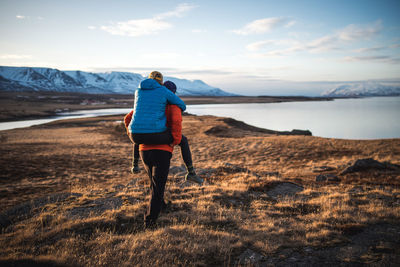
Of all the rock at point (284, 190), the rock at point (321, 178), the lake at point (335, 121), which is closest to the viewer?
the rock at point (284, 190)

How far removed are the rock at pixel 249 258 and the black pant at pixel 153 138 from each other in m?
A: 2.26

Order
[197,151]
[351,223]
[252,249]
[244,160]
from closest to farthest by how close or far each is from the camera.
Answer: [252,249] → [351,223] → [244,160] → [197,151]

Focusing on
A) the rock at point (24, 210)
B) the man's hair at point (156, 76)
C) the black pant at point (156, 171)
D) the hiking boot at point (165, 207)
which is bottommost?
the rock at point (24, 210)

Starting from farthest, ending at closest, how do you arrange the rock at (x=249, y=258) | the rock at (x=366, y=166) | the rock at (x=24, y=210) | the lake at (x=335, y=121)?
the lake at (x=335, y=121) → the rock at (x=366, y=166) → the rock at (x=24, y=210) → the rock at (x=249, y=258)

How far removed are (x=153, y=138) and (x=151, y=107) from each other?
1.78ft

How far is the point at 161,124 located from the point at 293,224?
356cm

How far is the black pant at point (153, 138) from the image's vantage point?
3879 mm

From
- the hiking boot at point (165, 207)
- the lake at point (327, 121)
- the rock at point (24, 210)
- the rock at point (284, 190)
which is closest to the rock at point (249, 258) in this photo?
the hiking boot at point (165, 207)

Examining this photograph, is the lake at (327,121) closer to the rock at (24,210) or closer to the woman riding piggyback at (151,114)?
the woman riding piggyback at (151,114)

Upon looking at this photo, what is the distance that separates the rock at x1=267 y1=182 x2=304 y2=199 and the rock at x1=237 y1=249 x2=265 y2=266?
3848 mm

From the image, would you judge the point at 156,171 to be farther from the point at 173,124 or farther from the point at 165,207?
the point at 165,207

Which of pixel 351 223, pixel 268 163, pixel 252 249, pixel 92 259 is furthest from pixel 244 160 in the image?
pixel 92 259

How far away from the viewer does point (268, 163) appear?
16.8 metres

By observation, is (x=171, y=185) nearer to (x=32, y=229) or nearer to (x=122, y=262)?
(x=32, y=229)
